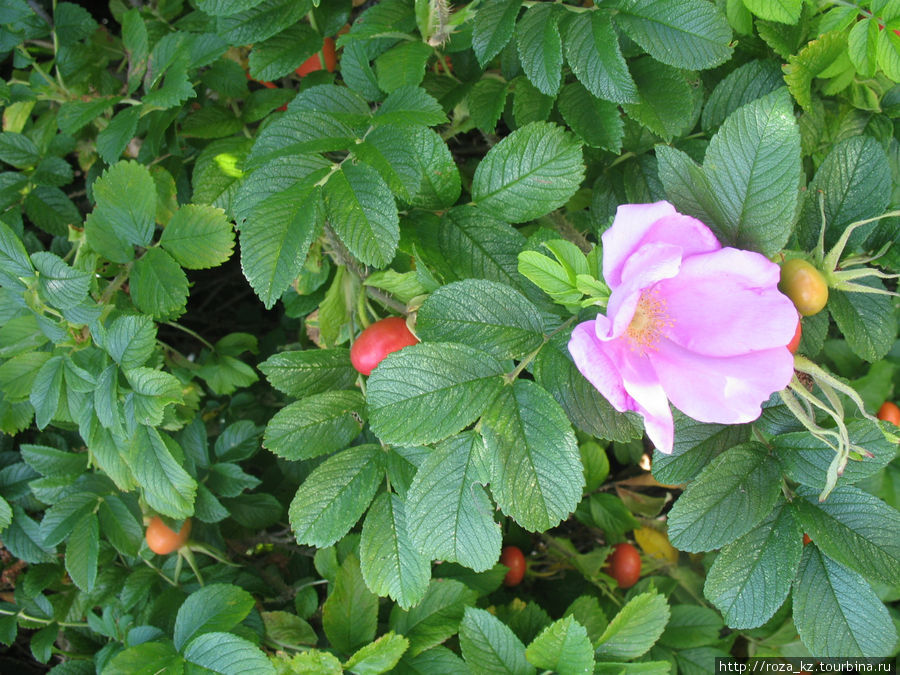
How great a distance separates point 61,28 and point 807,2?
4.79 ft

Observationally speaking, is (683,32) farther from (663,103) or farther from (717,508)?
(717,508)

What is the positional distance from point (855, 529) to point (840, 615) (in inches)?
4.5

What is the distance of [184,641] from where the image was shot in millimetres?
1152

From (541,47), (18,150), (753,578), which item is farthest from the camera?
(18,150)

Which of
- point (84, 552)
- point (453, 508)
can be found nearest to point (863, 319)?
point (453, 508)

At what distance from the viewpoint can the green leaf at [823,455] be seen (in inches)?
32.8

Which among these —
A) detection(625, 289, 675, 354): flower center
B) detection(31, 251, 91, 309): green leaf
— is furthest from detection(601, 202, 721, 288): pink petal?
detection(31, 251, 91, 309): green leaf

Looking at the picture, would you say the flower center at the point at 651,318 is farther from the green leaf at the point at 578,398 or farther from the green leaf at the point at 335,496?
the green leaf at the point at 335,496

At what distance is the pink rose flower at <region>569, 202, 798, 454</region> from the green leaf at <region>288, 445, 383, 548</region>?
0.48m

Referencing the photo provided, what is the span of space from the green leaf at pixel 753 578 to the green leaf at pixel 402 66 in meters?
0.81

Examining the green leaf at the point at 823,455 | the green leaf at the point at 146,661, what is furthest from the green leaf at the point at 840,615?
the green leaf at the point at 146,661

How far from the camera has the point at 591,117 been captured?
1.04m

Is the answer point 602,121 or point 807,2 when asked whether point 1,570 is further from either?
point 807,2

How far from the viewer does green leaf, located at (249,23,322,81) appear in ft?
3.99
